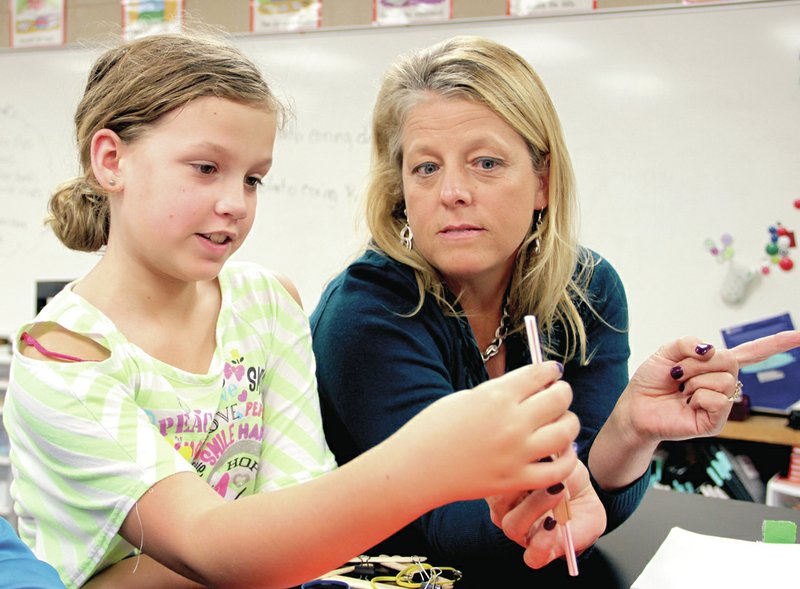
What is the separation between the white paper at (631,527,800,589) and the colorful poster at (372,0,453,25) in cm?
264

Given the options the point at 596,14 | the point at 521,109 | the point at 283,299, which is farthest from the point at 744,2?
the point at 283,299

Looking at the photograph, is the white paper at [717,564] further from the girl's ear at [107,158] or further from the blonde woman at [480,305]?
the girl's ear at [107,158]

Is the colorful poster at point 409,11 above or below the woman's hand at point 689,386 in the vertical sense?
above

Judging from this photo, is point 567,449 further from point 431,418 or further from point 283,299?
point 283,299

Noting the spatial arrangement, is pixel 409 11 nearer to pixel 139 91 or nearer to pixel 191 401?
pixel 139 91

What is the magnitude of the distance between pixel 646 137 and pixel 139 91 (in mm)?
2419

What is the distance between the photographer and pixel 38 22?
155 inches

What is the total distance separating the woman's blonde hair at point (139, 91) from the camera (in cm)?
94

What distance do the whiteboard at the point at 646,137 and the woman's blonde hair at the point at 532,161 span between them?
1387 mm

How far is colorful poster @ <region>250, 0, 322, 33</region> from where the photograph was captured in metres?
3.49

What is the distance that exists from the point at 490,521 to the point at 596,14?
8.26ft

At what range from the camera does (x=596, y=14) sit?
3.04 meters

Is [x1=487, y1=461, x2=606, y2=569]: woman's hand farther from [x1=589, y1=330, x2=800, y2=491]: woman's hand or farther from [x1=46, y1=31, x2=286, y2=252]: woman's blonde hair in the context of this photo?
[x1=46, y1=31, x2=286, y2=252]: woman's blonde hair

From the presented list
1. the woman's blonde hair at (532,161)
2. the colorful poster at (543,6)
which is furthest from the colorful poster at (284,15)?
the woman's blonde hair at (532,161)
